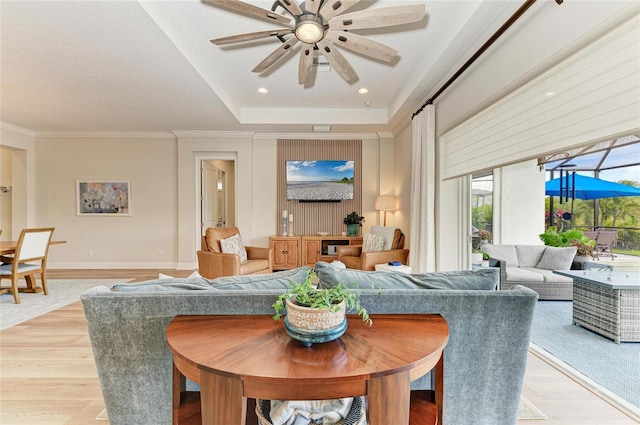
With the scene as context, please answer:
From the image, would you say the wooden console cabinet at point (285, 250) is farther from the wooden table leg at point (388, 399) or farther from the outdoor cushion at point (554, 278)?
the wooden table leg at point (388, 399)

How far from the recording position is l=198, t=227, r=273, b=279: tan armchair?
3.60 metres

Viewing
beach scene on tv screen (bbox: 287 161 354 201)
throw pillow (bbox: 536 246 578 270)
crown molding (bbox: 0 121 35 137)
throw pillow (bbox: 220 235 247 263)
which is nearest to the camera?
throw pillow (bbox: 536 246 578 270)

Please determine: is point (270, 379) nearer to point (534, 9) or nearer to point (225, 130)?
point (534, 9)

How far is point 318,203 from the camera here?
216 inches

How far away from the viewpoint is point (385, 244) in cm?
423

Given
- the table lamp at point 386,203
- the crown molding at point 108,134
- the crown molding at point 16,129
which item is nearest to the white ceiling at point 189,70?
the crown molding at point 16,129

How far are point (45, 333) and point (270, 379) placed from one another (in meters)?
3.13

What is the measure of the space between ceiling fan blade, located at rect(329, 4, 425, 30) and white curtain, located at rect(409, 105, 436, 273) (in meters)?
1.85

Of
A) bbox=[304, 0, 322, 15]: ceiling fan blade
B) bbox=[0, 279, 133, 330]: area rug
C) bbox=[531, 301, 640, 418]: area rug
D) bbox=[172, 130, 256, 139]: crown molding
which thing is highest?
bbox=[172, 130, 256, 139]: crown molding

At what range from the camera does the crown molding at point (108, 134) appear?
212 inches

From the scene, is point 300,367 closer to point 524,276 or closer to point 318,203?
point 524,276

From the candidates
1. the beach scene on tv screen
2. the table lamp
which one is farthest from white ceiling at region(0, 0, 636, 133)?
the table lamp

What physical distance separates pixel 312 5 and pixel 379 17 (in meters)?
0.42

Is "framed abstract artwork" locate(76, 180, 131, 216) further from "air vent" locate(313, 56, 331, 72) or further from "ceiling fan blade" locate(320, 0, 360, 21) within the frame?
"ceiling fan blade" locate(320, 0, 360, 21)
